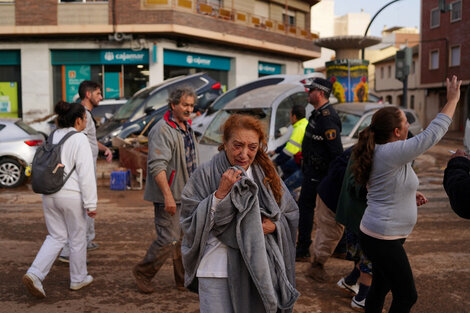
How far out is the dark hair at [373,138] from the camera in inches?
136

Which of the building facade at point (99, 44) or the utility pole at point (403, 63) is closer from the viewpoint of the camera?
the utility pole at point (403, 63)

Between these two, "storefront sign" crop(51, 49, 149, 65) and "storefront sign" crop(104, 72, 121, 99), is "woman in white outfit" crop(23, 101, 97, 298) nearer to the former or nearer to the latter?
"storefront sign" crop(51, 49, 149, 65)

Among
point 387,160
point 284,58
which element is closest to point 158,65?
point 284,58

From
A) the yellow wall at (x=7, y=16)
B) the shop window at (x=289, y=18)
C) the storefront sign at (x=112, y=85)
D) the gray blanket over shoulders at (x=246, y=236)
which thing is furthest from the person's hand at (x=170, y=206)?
the shop window at (x=289, y=18)

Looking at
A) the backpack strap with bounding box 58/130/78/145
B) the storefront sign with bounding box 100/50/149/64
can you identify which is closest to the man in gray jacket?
the backpack strap with bounding box 58/130/78/145

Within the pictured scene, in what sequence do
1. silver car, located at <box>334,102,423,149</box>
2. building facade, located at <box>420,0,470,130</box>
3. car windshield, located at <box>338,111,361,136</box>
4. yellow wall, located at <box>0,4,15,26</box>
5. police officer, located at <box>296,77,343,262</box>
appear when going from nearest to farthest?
police officer, located at <box>296,77,343,262</box> < silver car, located at <box>334,102,423,149</box> < car windshield, located at <box>338,111,361,136</box> < yellow wall, located at <box>0,4,15,26</box> < building facade, located at <box>420,0,470,130</box>

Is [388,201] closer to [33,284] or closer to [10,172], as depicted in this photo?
[33,284]

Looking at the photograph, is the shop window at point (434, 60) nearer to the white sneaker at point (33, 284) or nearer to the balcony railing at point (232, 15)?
the balcony railing at point (232, 15)

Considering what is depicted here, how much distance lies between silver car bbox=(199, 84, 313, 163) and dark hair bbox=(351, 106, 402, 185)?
5293 mm

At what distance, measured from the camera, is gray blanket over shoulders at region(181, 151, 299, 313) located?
2623 millimetres

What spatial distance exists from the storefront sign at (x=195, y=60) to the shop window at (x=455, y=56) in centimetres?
2150

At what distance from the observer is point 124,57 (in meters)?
22.2

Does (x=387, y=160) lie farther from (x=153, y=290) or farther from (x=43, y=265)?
(x=43, y=265)

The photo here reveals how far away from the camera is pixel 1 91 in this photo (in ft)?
74.7
